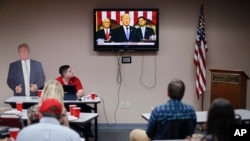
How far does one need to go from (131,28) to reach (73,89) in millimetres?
2028

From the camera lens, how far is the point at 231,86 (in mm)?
6543

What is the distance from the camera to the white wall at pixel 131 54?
7504 mm

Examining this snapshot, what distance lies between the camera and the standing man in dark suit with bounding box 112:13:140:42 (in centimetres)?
742

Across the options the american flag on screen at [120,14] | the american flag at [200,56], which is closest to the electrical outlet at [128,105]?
the american flag at [200,56]

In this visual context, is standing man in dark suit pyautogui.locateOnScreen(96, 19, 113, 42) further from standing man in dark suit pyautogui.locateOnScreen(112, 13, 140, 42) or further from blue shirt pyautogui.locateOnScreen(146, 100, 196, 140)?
blue shirt pyautogui.locateOnScreen(146, 100, 196, 140)

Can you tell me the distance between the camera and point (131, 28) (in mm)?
7426

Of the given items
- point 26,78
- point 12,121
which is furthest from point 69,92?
point 12,121

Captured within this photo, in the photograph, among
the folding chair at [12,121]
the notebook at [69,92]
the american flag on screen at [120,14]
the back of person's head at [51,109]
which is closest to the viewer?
the back of person's head at [51,109]

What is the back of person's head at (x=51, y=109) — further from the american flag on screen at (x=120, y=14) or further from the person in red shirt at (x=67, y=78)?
the american flag on screen at (x=120, y=14)

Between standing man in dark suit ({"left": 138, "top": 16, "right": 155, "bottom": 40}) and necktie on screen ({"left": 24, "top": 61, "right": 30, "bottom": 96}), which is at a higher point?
standing man in dark suit ({"left": 138, "top": 16, "right": 155, "bottom": 40})

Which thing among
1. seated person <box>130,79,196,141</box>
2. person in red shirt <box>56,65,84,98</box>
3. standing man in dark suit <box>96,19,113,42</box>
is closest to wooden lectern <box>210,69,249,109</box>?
standing man in dark suit <box>96,19,113,42</box>

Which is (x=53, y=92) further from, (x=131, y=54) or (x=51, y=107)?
(x=131, y=54)

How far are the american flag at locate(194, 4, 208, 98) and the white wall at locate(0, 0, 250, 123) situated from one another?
0.52 feet

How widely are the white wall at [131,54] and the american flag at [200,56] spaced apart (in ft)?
0.52
